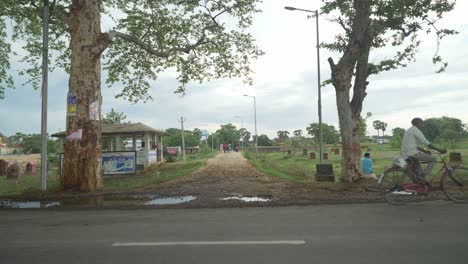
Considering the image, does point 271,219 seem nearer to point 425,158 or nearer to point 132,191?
point 425,158

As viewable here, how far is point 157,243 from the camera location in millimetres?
5906

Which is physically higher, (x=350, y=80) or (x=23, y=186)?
(x=350, y=80)

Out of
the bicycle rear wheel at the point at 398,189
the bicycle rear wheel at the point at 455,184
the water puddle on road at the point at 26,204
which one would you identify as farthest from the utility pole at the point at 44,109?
the bicycle rear wheel at the point at 455,184

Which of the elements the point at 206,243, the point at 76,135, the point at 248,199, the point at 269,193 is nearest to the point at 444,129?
the point at 269,193

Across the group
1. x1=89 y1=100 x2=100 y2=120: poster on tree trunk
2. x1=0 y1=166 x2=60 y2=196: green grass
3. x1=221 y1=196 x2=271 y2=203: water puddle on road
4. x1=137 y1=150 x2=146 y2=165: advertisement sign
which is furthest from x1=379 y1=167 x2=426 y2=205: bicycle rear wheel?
x1=137 y1=150 x2=146 y2=165: advertisement sign

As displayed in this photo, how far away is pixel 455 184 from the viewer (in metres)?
9.26

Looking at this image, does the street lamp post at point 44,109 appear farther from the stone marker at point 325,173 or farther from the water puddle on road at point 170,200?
the stone marker at point 325,173

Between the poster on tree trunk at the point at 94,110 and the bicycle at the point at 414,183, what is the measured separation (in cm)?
895

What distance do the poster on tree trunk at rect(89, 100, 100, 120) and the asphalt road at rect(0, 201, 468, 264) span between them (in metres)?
4.74

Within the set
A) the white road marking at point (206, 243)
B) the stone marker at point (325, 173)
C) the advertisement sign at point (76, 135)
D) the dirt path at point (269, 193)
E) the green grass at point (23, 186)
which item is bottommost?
the green grass at point (23, 186)

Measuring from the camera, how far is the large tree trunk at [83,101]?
42.3 feet

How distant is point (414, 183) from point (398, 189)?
366 mm

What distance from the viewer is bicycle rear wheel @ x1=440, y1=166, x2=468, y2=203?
8.91 meters

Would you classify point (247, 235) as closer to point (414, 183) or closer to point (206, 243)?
point (206, 243)
